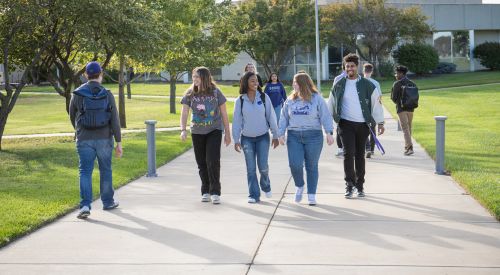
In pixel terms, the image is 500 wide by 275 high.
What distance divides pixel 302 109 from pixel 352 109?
0.78 m

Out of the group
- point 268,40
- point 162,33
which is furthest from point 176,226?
point 268,40

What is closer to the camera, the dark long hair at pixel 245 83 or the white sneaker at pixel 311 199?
the white sneaker at pixel 311 199

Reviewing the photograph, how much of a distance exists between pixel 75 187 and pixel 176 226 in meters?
3.44

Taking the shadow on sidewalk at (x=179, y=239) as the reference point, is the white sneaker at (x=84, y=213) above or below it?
above

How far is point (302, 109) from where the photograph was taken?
9.59m

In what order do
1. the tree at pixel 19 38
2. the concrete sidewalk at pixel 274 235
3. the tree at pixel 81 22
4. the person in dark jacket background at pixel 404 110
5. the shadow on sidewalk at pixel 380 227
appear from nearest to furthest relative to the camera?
the concrete sidewalk at pixel 274 235 → the shadow on sidewalk at pixel 380 227 → the person in dark jacket background at pixel 404 110 → the tree at pixel 19 38 → the tree at pixel 81 22

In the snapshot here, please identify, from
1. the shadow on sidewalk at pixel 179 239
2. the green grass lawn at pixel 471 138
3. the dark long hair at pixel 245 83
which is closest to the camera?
the shadow on sidewalk at pixel 179 239

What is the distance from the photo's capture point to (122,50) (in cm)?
1936

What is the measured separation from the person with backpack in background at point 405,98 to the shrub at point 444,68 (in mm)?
49479

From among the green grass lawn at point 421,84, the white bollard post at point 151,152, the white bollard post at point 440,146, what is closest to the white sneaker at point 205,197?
the white bollard post at point 151,152

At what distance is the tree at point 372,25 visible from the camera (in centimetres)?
5553

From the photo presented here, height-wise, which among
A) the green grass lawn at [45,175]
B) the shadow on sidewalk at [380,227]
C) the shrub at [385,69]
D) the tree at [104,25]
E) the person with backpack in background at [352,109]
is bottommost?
the shadow on sidewalk at [380,227]

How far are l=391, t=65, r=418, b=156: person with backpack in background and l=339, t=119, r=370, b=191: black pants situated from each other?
4.88 meters

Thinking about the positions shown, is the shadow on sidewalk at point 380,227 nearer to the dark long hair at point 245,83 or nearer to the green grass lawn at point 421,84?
the dark long hair at point 245,83
